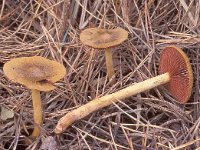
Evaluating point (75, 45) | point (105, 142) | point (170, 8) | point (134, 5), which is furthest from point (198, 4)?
point (105, 142)

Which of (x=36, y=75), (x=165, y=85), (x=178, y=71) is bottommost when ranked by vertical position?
(x=165, y=85)

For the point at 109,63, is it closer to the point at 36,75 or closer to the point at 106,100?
the point at 106,100

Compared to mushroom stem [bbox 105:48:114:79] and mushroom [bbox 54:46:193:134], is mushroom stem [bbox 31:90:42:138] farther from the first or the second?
mushroom stem [bbox 105:48:114:79]

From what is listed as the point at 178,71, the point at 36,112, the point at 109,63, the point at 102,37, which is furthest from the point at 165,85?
the point at 36,112

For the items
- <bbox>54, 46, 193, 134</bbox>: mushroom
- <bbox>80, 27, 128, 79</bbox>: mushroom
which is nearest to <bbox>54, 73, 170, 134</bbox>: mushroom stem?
<bbox>54, 46, 193, 134</bbox>: mushroom

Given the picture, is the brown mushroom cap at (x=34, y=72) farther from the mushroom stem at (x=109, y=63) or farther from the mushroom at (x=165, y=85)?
the mushroom stem at (x=109, y=63)

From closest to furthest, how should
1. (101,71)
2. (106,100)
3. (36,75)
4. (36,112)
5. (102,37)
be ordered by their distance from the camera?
(36,75) → (36,112) → (106,100) → (102,37) → (101,71)

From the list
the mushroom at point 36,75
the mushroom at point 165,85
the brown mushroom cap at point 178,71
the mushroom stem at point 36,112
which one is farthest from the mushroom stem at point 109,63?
the mushroom stem at point 36,112
